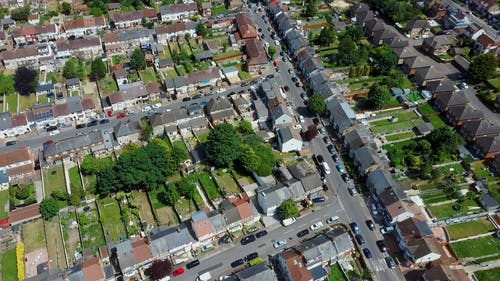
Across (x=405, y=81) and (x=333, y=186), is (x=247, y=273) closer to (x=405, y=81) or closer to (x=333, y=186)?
(x=333, y=186)

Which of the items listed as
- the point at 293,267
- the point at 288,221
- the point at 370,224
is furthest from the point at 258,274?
the point at 370,224

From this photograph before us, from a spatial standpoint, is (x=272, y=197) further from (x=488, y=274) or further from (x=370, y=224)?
(x=488, y=274)

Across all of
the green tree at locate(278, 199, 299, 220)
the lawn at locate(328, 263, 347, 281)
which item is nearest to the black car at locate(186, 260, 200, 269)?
the green tree at locate(278, 199, 299, 220)

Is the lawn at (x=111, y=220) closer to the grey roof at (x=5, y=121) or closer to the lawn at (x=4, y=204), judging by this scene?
the lawn at (x=4, y=204)

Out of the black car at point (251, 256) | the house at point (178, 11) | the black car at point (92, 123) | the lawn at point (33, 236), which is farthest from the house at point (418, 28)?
the lawn at point (33, 236)

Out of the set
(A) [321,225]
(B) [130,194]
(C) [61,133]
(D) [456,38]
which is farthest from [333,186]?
(D) [456,38]

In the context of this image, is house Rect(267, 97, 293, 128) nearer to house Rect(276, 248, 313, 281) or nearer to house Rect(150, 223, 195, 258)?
house Rect(276, 248, 313, 281)
